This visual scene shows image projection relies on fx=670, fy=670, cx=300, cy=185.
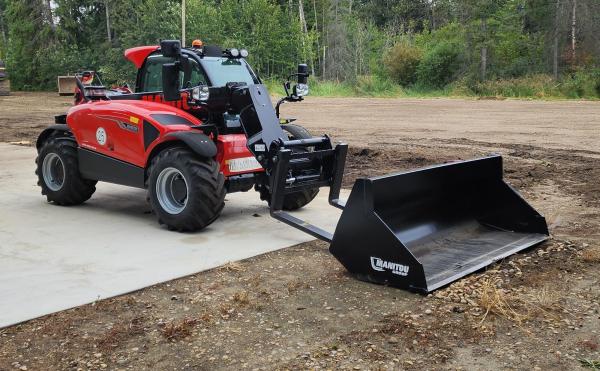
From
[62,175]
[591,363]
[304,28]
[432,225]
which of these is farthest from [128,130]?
[304,28]

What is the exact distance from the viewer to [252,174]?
7.13 metres

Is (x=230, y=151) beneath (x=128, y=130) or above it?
beneath

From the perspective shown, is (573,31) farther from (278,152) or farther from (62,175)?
(278,152)

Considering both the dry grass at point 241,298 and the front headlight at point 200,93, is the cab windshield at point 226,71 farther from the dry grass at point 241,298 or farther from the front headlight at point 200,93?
the dry grass at point 241,298

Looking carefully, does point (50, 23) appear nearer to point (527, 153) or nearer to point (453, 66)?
point (453, 66)

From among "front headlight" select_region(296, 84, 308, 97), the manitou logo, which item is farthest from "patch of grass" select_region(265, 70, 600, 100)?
the manitou logo

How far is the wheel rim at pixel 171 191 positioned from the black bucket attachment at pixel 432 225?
2.17m

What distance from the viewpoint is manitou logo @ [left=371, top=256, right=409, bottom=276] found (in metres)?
4.92

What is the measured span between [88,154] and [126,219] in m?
0.95

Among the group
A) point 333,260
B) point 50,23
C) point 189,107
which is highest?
point 50,23

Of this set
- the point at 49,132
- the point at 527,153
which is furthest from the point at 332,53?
the point at 49,132

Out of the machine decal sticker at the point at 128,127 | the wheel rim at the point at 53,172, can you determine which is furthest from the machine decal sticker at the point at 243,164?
the wheel rim at the point at 53,172

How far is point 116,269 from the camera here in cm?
561

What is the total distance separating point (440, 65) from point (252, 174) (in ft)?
132
